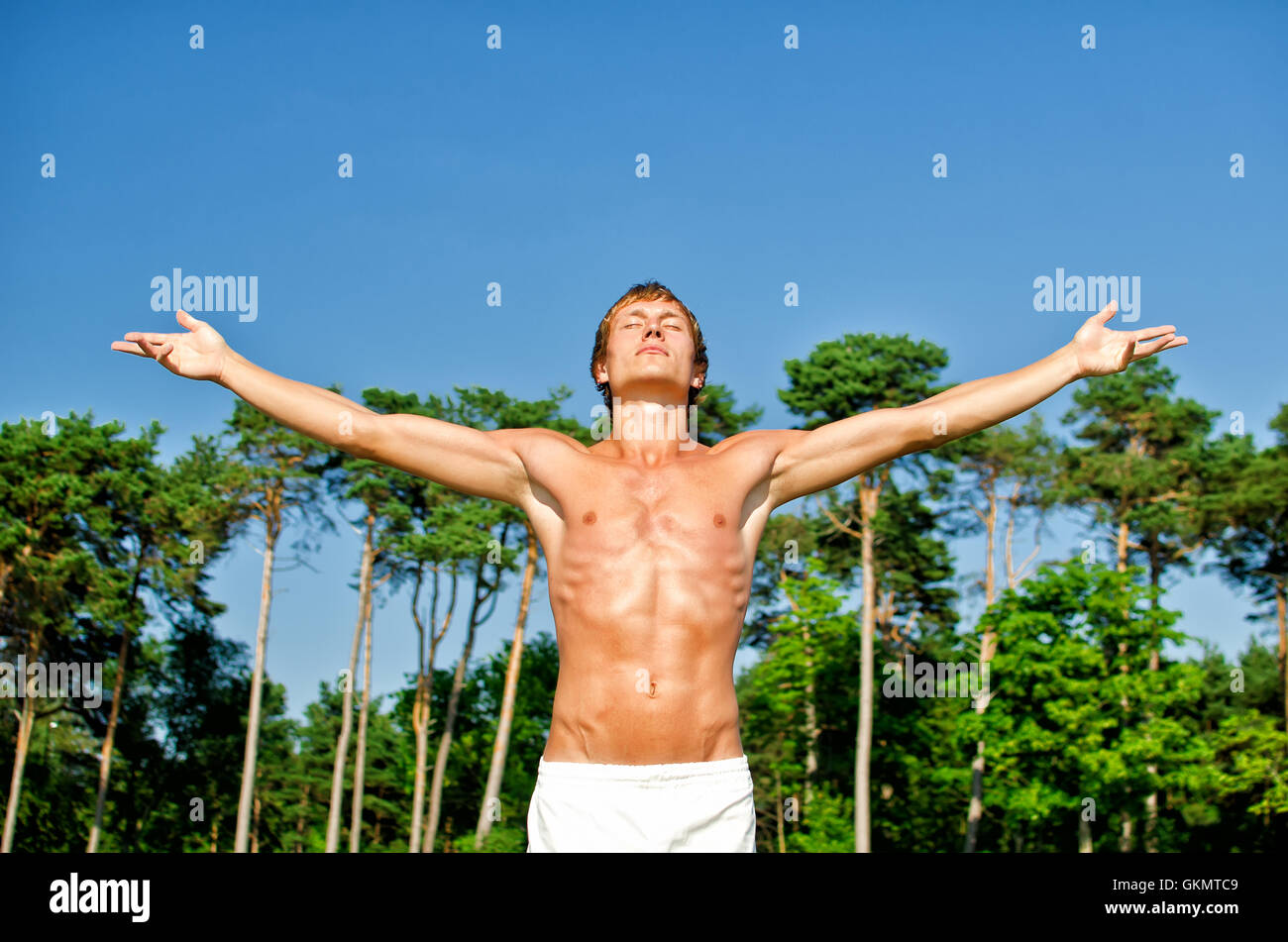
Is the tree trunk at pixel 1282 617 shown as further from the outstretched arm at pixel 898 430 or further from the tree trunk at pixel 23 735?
the tree trunk at pixel 23 735

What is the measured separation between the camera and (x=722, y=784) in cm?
380

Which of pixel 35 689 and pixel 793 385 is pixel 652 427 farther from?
pixel 35 689

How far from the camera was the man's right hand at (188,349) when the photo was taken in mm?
4234

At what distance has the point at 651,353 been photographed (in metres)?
4.40

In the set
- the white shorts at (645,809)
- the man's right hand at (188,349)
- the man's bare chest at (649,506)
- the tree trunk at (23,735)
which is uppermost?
the man's right hand at (188,349)

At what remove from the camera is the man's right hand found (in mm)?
4234

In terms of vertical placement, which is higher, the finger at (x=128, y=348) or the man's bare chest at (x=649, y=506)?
the finger at (x=128, y=348)

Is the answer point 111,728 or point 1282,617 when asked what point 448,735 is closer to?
point 111,728

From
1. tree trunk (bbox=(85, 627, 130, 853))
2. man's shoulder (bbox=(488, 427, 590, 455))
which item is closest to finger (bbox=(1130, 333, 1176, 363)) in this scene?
man's shoulder (bbox=(488, 427, 590, 455))

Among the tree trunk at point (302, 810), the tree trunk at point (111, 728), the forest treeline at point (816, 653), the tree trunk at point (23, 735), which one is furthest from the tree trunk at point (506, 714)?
the tree trunk at point (302, 810)

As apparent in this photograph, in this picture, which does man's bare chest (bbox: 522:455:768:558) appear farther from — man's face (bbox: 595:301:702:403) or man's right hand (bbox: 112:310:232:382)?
man's right hand (bbox: 112:310:232:382)
